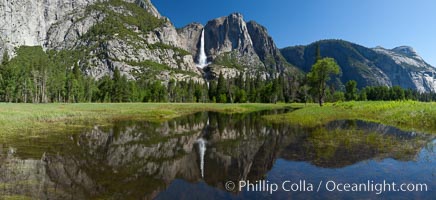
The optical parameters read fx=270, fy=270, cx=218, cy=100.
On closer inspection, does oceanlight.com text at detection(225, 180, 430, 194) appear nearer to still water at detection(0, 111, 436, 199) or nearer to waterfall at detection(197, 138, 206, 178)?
still water at detection(0, 111, 436, 199)

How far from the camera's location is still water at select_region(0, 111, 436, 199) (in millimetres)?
10039

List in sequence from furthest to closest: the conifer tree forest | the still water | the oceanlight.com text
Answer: the conifer tree forest
the oceanlight.com text
the still water

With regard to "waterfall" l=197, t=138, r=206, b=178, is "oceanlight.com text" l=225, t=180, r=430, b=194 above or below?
above

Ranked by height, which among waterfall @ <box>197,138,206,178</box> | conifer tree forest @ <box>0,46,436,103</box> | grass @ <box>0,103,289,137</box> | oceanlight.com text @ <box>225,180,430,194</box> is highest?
conifer tree forest @ <box>0,46,436,103</box>

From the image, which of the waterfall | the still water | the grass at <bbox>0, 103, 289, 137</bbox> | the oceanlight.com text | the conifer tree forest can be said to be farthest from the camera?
the conifer tree forest

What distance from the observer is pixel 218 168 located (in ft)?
45.2

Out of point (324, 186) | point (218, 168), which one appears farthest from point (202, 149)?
point (324, 186)

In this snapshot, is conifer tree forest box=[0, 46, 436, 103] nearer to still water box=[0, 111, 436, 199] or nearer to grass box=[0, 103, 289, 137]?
grass box=[0, 103, 289, 137]

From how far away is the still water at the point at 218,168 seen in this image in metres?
10.0

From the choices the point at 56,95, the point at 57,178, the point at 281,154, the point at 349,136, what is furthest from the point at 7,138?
the point at 56,95

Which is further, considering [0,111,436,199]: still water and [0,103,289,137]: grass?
[0,103,289,137]: grass

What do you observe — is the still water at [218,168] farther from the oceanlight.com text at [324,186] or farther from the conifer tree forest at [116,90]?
the conifer tree forest at [116,90]

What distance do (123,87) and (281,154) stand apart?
133680 mm

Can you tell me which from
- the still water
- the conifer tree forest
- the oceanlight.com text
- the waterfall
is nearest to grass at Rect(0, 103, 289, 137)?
the still water
